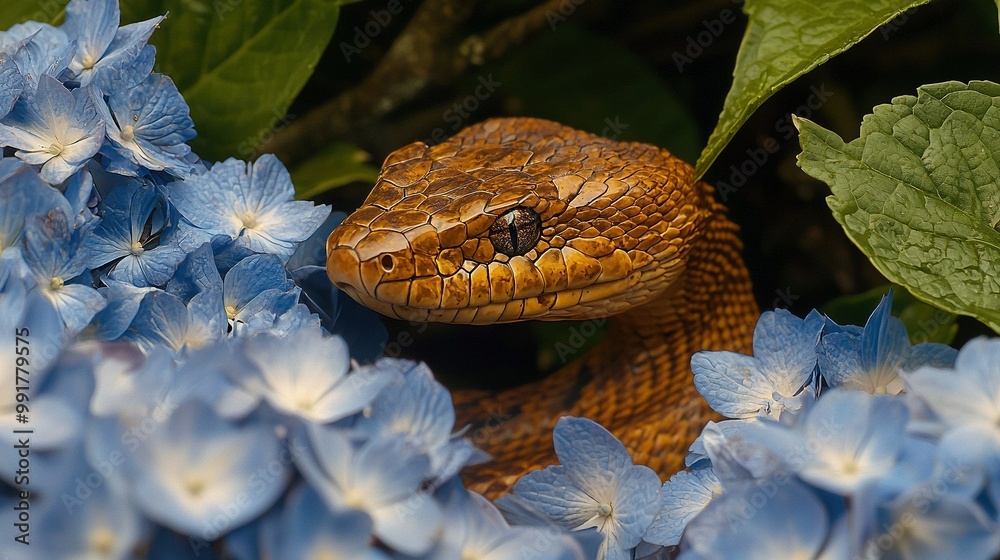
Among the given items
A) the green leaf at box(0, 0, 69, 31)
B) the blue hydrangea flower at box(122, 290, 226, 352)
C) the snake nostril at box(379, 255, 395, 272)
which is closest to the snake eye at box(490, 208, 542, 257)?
the snake nostril at box(379, 255, 395, 272)

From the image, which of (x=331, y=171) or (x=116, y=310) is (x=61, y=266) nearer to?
(x=116, y=310)

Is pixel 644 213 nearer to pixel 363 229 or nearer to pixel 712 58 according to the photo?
pixel 363 229

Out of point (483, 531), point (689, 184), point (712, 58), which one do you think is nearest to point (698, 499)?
point (483, 531)

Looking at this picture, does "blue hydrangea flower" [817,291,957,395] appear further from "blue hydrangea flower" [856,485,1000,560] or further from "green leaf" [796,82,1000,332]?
"blue hydrangea flower" [856,485,1000,560]

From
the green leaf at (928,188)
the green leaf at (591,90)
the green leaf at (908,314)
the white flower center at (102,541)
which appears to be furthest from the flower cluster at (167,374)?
the green leaf at (591,90)

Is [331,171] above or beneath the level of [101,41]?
Result: beneath

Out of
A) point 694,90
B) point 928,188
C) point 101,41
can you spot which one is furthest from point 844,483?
point 694,90
